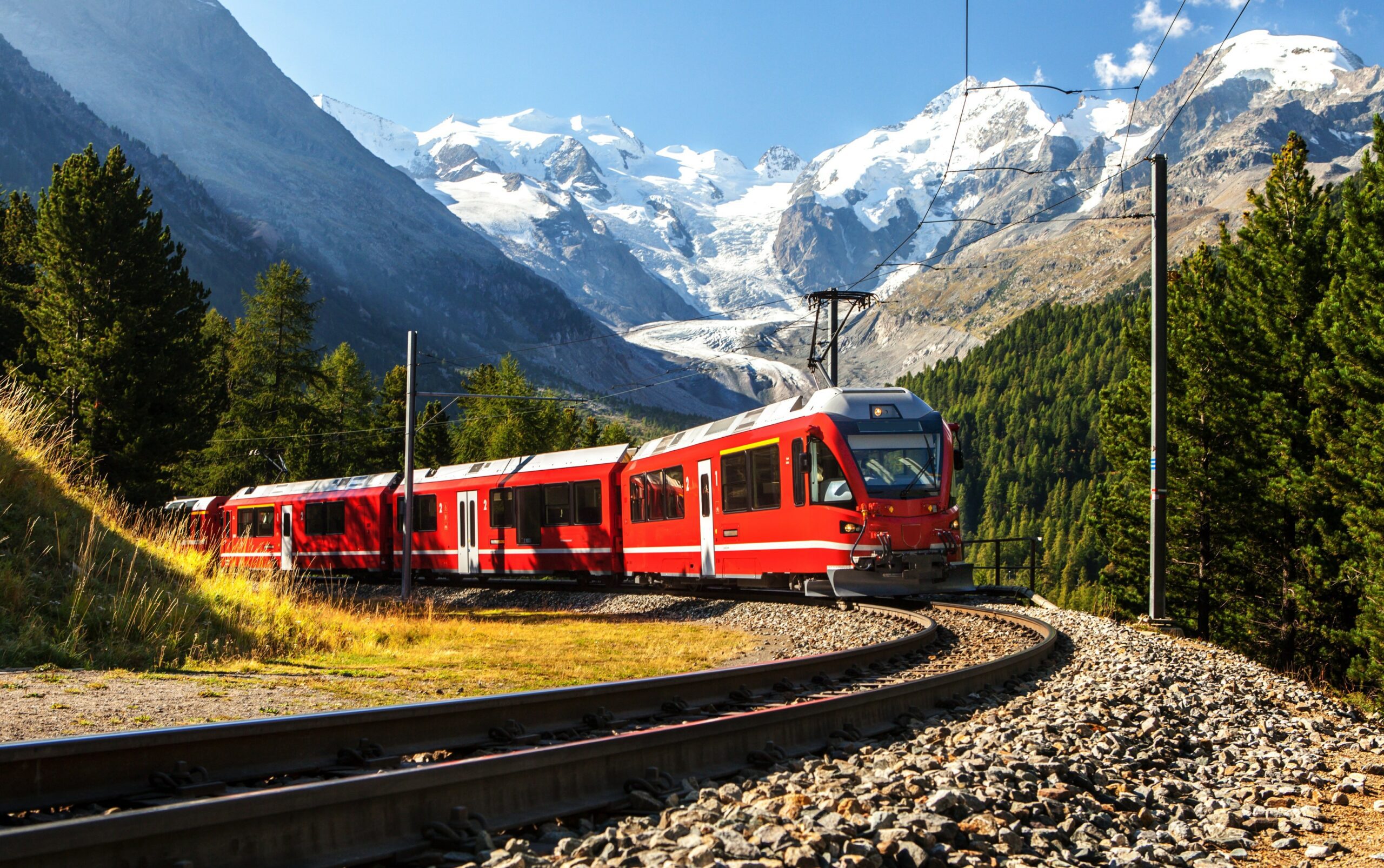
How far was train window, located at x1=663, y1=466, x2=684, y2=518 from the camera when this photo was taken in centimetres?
2277

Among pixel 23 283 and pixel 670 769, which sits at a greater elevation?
pixel 23 283

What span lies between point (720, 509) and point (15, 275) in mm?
32051

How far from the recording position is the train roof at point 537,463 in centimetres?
2703

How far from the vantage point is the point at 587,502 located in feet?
89.4

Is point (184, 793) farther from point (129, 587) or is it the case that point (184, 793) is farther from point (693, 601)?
point (693, 601)

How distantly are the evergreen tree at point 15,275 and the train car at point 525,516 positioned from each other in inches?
550

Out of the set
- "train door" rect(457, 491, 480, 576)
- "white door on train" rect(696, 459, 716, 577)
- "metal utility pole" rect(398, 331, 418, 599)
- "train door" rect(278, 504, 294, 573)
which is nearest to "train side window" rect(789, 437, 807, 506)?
"white door on train" rect(696, 459, 716, 577)

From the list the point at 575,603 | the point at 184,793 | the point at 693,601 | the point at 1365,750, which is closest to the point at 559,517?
the point at 575,603

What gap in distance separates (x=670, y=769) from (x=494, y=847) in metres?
1.52

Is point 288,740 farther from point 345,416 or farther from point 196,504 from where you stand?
point 345,416

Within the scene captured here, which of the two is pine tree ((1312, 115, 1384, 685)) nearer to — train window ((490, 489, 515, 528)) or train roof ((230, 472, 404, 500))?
train window ((490, 489, 515, 528))

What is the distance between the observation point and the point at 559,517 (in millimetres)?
28219

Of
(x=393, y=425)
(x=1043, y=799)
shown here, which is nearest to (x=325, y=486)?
(x=393, y=425)

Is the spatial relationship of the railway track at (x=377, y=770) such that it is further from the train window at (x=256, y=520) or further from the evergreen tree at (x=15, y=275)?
the train window at (x=256, y=520)
